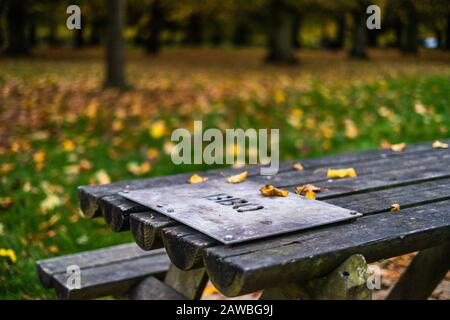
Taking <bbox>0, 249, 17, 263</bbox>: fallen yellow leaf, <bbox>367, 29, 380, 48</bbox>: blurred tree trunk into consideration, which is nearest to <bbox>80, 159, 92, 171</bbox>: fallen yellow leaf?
<bbox>0, 249, 17, 263</bbox>: fallen yellow leaf

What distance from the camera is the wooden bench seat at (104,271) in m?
2.81

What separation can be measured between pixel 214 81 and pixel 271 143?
4952 millimetres

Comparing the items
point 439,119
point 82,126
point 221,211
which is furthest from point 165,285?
point 439,119

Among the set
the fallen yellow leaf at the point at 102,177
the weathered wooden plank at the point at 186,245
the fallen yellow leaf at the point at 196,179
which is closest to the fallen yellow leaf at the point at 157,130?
the fallen yellow leaf at the point at 102,177

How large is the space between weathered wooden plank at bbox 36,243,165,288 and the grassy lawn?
0.35 meters

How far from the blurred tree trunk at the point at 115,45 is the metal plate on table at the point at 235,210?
6.36m

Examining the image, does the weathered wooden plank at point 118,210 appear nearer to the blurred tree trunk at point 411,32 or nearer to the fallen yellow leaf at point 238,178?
the fallen yellow leaf at point 238,178

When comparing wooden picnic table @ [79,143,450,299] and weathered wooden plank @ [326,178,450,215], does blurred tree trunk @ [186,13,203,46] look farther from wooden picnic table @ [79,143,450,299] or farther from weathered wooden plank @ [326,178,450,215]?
weathered wooden plank @ [326,178,450,215]

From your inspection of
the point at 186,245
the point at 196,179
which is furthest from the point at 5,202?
the point at 186,245

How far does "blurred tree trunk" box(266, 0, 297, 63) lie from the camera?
16188 millimetres

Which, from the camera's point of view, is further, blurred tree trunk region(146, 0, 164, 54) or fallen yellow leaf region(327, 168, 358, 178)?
blurred tree trunk region(146, 0, 164, 54)

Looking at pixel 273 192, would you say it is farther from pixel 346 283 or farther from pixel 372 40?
pixel 372 40

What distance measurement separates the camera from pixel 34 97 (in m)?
8.07
